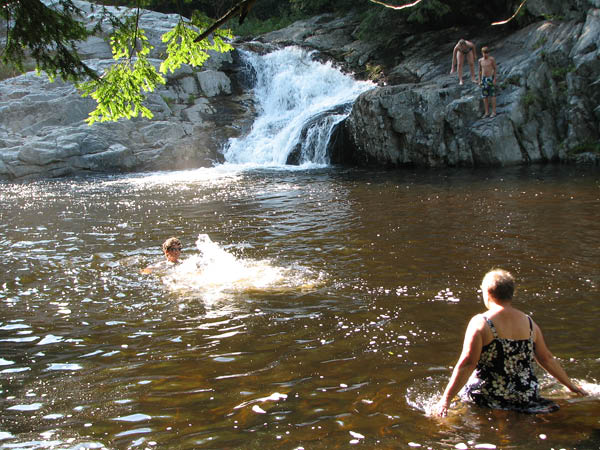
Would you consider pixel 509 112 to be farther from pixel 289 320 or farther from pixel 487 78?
pixel 289 320

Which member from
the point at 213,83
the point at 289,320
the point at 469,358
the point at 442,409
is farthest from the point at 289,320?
the point at 213,83

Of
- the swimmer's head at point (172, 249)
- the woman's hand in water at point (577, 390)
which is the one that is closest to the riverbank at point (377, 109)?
the swimmer's head at point (172, 249)

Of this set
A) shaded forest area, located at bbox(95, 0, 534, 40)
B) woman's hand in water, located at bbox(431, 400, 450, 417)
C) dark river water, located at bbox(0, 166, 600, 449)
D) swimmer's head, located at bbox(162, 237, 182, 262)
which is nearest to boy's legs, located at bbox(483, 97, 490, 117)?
shaded forest area, located at bbox(95, 0, 534, 40)

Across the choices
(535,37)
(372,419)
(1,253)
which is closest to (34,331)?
→ (372,419)

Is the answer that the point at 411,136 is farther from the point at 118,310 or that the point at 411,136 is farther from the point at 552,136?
the point at 118,310

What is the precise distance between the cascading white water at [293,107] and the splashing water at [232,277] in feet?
50.0

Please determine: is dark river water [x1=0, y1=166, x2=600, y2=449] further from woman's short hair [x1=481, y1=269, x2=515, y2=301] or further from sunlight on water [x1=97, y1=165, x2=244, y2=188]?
sunlight on water [x1=97, y1=165, x2=244, y2=188]

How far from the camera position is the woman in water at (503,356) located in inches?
161

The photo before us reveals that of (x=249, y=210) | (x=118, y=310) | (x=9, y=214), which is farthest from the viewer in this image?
(x=9, y=214)

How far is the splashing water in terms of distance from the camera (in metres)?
8.05

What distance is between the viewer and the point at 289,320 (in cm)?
665

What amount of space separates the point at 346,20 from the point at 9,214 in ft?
84.4

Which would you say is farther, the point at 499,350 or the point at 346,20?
the point at 346,20

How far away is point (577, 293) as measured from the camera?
6934 millimetres
